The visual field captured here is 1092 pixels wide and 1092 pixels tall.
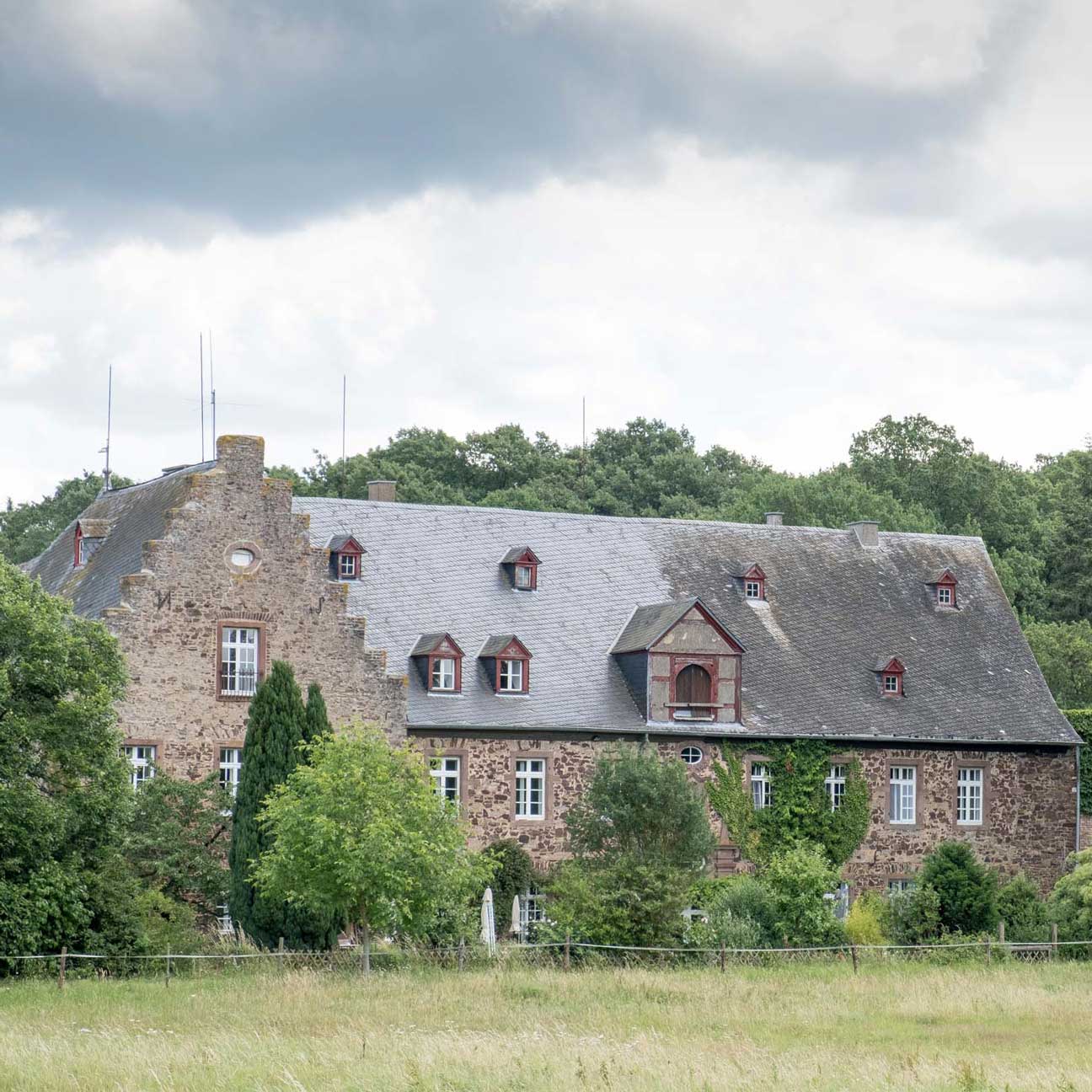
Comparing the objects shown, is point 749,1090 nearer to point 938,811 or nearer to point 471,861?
point 471,861

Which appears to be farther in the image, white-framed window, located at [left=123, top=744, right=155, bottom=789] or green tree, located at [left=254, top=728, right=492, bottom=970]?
white-framed window, located at [left=123, top=744, right=155, bottom=789]

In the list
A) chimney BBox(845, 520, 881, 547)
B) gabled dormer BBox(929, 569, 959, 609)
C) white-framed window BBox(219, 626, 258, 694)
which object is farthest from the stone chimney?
gabled dormer BBox(929, 569, 959, 609)

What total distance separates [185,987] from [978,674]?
82.4 ft

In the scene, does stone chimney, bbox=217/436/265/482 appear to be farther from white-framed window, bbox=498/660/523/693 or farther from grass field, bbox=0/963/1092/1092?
grass field, bbox=0/963/1092/1092

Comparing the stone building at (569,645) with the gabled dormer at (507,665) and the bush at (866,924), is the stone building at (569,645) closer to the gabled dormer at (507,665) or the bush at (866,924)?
the gabled dormer at (507,665)

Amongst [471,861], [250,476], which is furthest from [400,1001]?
[250,476]

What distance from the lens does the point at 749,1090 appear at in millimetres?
18984

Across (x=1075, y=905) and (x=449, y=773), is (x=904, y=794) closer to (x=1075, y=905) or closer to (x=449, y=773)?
(x=1075, y=905)

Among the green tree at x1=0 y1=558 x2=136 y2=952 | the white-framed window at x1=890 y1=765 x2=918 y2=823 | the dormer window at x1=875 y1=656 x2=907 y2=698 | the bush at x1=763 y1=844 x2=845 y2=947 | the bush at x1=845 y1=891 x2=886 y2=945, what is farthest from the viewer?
the dormer window at x1=875 y1=656 x2=907 y2=698

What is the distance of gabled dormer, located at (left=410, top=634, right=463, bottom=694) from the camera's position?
1601 inches

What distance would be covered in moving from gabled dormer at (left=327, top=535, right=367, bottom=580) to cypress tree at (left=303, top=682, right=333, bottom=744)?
7.09 m

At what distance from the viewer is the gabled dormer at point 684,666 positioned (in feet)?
139

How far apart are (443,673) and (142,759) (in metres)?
6.98

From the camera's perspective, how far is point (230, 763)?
1494 inches
